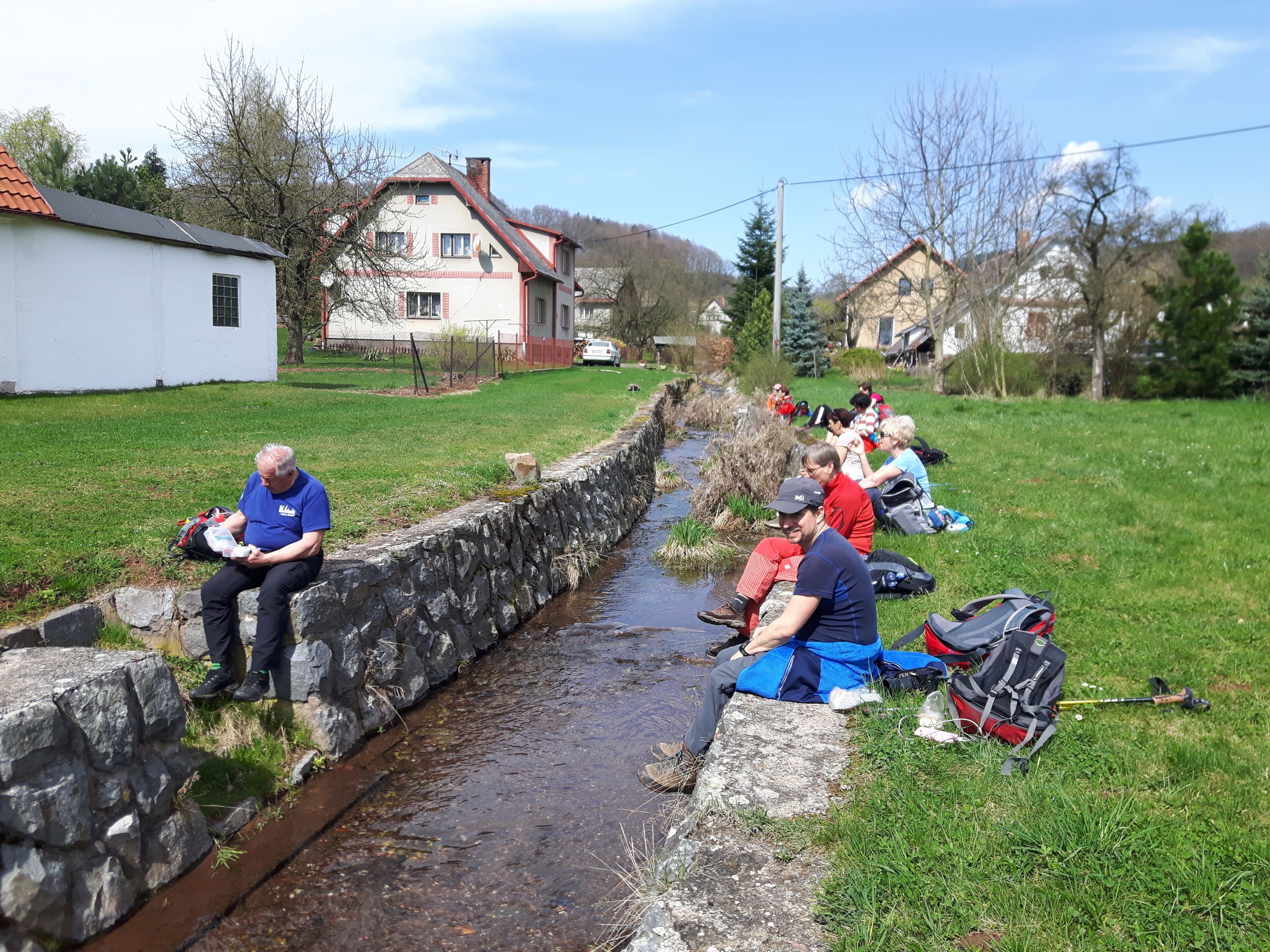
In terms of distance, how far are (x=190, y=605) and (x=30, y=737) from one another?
79.0 inches

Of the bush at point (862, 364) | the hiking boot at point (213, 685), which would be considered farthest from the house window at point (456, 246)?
the hiking boot at point (213, 685)

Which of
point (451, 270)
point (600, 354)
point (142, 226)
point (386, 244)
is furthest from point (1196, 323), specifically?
point (451, 270)

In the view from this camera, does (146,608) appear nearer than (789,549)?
Yes

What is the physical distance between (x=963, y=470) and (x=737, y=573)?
13.1ft

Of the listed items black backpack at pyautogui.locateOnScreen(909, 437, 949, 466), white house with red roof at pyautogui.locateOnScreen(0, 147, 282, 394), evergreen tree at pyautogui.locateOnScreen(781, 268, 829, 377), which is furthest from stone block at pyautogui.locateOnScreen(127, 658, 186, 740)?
evergreen tree at pyautogui.locateOnScreen(781, 268, 829, 377)

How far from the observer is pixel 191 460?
907 cm

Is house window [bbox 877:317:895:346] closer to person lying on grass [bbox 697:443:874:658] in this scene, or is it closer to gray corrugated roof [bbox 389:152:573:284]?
gray corrugated roof [bbox 389:152:573:284]

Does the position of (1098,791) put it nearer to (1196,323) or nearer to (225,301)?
(225,301)

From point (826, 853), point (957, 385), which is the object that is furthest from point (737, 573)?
point (957, 385)

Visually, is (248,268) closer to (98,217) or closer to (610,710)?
(98,217)

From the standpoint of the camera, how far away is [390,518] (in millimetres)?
7664

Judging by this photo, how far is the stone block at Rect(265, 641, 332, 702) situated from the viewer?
540 centimetres

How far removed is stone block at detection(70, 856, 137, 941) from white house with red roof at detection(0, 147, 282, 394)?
547 inches

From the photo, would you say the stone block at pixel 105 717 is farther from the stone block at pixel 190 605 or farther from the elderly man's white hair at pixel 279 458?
the elderly man's white hair at pixel 279 458
